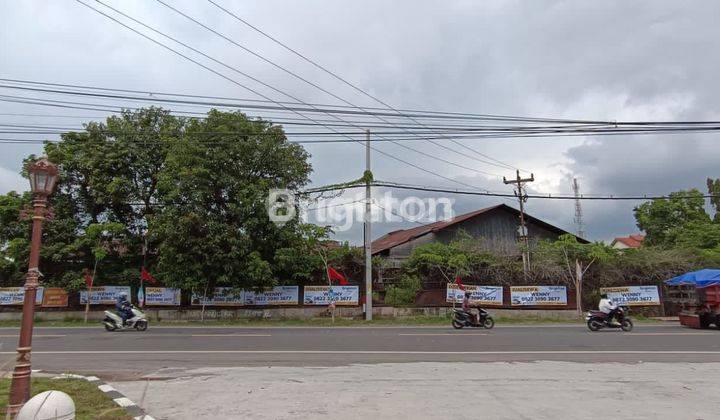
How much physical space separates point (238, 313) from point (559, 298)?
58.0 feet

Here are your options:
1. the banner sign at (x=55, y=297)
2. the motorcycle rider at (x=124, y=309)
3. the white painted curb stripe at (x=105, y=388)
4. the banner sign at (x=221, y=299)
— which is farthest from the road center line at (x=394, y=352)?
the banner sign at (x=55, y=297)

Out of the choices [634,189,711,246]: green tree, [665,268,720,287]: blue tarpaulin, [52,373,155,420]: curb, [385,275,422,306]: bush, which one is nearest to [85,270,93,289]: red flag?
[385,275,422,306]: bush

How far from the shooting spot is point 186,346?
14.2 m

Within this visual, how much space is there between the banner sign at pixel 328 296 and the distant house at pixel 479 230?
707 centimetres

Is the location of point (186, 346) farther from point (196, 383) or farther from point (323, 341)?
point (196, 383)

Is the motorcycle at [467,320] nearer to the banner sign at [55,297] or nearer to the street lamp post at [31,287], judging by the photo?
the street lamp post at [31,287]

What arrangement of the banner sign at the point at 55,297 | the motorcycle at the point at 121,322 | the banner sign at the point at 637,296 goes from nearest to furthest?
the motorcycle at the point at 121,322 → the banner sign at the point at 637,296 → the banner sign at the point at 55,297

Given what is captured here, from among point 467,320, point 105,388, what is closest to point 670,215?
point 467,320

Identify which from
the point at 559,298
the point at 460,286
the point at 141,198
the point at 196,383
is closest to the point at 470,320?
the point at 460,286

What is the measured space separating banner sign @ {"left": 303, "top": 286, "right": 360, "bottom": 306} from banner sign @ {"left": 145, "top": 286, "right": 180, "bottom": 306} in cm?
720

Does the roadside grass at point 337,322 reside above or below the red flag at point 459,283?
below

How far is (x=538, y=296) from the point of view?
26.7 meters

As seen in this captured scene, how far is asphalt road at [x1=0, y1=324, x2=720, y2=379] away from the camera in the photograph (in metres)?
11.2

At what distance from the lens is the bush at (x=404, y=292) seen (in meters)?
27.1
